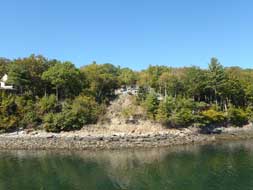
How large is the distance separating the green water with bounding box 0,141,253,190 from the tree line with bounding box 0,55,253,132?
9916 mm

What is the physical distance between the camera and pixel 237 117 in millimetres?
52688

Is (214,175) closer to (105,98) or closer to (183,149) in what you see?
(183,149)

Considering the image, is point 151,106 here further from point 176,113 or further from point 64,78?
point 64,78

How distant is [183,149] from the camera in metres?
38.0

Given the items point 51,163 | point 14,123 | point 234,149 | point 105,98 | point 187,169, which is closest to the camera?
point 187,169

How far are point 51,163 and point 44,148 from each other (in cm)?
955

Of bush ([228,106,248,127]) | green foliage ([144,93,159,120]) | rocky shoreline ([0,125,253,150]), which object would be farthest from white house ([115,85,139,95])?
bush ([228,106,248,127])

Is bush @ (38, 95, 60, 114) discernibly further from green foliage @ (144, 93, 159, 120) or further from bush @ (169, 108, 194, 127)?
bush @ (169, 108, 194, 127)

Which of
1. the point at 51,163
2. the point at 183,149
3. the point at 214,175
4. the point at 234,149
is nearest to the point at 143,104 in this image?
the point at 183,149

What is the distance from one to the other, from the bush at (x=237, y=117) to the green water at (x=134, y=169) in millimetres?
13034

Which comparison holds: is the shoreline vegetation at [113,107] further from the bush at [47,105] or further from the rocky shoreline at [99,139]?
the rocky shoreline at [99,139]

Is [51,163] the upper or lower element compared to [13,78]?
lower

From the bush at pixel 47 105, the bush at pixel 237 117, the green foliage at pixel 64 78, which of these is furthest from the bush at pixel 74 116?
the bush at pixel 237 117

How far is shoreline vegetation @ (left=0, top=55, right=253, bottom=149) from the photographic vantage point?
44062 millimetres
